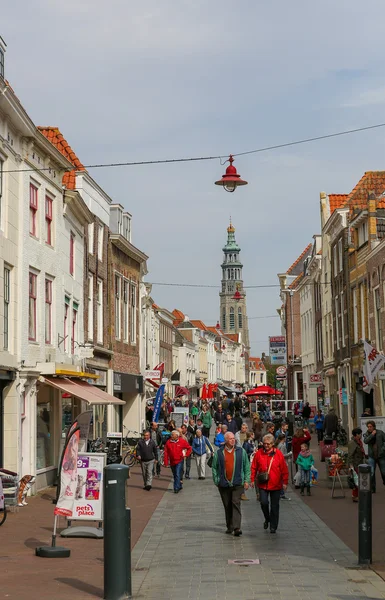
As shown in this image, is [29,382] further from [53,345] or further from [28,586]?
[28,586]

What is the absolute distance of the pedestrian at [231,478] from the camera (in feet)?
47.7

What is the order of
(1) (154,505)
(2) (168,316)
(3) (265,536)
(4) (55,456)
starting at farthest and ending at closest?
(2) (168,316), (4) (55,456), (1) (154,505), (3) (265,536)

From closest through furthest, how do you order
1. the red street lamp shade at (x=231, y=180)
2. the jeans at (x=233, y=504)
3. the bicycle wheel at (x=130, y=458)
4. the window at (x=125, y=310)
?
the jeans at (x=233, y=504)
the red street lamp shade at (x=231, y=180)
the bicycle wheel at (x=130, y=458)
the window at (x=125, y=310)

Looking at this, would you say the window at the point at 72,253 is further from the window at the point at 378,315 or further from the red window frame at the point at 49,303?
the window at the point at 378,315

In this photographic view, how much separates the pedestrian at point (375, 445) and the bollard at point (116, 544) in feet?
36.3

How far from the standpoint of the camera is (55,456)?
24797 mm

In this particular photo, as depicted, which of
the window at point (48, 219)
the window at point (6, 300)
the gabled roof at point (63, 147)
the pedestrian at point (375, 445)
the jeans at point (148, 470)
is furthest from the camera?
the gabled roof at point (63, 147)

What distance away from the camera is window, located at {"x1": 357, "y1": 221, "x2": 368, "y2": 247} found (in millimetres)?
37656

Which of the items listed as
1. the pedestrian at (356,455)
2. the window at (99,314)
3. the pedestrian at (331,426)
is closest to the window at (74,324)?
the window at (99,314)

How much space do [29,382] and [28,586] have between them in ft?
39.7

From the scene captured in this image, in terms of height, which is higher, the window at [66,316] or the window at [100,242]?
the window at [100,242]

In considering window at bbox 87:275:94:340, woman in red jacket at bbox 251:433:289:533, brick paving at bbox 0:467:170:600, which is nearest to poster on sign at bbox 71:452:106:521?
brick paving at bbox 0:467:170:600

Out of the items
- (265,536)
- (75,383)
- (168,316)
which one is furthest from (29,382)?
(168,316)

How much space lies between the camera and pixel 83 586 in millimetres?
10203
